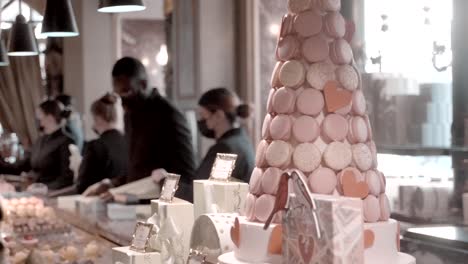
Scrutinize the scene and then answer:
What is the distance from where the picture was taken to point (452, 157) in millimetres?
4211

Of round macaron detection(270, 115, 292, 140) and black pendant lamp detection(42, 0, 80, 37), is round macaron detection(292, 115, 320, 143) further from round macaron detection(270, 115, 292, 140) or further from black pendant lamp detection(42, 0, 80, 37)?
black pendant lamp detection(42, 0, 80, 37)

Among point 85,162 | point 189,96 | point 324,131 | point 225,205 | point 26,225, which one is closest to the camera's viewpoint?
point 324,131

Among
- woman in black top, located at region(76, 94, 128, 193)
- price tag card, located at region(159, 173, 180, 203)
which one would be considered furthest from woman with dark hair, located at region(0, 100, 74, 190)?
price tag card, located at region(159, 173, 180, 203)

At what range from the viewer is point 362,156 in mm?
1711

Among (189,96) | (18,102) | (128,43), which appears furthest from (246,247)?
(18,102)

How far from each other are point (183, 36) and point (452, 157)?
3670 millimetres

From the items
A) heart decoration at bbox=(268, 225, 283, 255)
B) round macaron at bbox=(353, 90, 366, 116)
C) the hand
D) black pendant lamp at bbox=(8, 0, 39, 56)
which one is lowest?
the hand

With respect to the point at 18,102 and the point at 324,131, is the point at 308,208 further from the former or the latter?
the point at 18,102

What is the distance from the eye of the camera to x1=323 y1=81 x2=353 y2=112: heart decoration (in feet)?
5.62

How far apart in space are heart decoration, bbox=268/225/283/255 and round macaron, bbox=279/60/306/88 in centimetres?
32

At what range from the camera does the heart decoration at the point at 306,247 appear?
1463mm

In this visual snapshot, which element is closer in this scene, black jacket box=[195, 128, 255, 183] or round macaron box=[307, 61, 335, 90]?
round macaron box=[307, 61, 335, 90]

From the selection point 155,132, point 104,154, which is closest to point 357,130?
point 155,132

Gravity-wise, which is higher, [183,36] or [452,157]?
[183,36]
